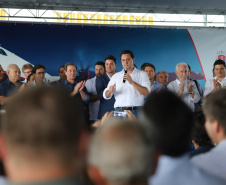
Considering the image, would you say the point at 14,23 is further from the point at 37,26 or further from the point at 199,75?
the point at 199,75

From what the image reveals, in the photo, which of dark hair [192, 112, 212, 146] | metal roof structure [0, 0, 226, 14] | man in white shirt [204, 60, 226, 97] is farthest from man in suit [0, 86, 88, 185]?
metal roof structure [0, 0, 226, 14]

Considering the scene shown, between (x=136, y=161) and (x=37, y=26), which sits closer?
(x=136, y=161)

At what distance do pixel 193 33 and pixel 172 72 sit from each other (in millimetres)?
966

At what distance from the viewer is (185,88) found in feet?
18.7

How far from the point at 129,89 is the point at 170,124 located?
3.45 metres

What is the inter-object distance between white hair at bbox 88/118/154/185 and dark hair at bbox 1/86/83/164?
168 mm

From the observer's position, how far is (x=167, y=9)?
318 inches

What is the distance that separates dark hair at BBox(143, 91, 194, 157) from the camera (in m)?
1.28

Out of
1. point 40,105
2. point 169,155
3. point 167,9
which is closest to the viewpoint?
point 40,105

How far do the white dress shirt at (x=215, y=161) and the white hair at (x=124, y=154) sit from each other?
85cm

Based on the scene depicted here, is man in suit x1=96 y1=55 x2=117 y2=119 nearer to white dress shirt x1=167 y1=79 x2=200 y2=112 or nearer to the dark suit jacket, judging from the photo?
the dark suit jacket

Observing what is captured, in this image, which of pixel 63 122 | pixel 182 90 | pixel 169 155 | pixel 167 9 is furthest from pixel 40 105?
pixel 167 9

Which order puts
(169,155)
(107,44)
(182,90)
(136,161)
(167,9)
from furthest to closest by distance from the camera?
(167,9), (107,44), (182,90), (169,155), (136,161)

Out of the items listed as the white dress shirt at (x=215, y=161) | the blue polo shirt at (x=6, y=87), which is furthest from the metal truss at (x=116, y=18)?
the white dress shirt at (x=215, y=161)
